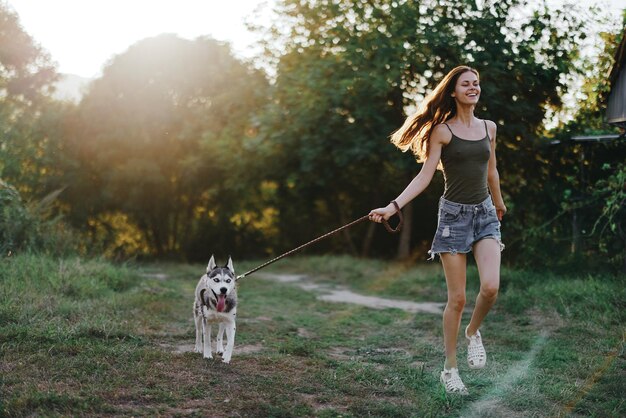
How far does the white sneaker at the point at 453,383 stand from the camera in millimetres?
4785

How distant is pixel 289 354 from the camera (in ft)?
20.3

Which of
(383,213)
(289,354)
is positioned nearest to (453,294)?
(383,213)

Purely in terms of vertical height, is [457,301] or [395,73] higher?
[395,73]

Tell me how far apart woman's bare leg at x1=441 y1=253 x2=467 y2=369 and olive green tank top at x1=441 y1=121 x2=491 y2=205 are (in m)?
0.44

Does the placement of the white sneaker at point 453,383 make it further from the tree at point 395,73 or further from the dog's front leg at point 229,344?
the tree at point 395,73

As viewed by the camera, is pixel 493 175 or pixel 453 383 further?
pixel 493 175

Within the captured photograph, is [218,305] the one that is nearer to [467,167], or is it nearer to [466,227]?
[466,227]

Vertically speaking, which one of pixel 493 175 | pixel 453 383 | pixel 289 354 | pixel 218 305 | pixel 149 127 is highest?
pixel 149 127

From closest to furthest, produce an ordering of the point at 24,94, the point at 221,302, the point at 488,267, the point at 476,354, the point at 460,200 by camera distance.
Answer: the point at 488,267 → the point at 460,200 → the point at 476,354 → the point at 221,302 → the point at 24,94

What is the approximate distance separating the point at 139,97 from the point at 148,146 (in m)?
1.50

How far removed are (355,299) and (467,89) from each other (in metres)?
6.82

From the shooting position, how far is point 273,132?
14.4m

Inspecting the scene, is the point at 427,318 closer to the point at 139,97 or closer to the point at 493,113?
the point at 493,113

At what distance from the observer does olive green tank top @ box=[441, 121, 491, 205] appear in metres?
4.69
